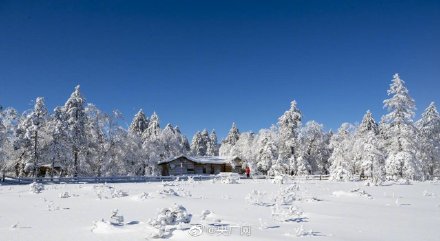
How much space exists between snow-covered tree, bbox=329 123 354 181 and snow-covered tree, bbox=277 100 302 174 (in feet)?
22.9

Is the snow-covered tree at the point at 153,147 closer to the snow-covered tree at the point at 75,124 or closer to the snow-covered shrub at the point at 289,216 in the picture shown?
the snow-covered tree at the point at 75,124

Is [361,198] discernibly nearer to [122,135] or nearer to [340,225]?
[340,225]

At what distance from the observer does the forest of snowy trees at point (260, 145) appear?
155 feet

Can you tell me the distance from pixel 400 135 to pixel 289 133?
23337 millimetres

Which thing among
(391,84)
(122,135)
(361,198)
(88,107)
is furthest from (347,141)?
(361,198)

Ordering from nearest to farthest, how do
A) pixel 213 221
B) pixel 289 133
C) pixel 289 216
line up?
1. pixel 213 221
2. pixel 289 216
3. pixel 289 133

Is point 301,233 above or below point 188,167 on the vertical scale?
below

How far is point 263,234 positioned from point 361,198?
14.3m

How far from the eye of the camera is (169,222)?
10594 mm

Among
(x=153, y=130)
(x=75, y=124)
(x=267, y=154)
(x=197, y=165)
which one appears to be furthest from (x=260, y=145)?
(x=75, y=124)

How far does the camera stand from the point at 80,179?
42.6 meters

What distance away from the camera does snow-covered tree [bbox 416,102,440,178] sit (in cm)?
5638

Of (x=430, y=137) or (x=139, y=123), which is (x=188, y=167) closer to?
(x=139, y=123)

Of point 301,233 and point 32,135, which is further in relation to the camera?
point 32,135
